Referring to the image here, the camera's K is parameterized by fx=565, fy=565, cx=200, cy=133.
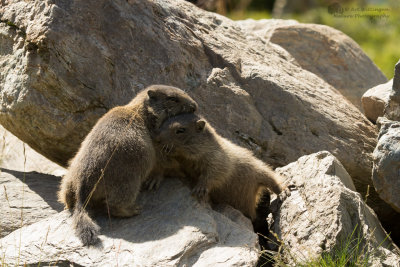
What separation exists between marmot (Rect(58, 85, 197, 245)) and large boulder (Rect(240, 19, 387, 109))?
4959 mm

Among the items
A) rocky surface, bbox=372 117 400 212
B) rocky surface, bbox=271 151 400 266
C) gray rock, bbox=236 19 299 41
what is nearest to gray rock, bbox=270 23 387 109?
gray rock, bbox=236 19 299 41

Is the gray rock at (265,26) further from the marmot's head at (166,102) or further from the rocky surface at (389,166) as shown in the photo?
the rocky surface at (389,166)

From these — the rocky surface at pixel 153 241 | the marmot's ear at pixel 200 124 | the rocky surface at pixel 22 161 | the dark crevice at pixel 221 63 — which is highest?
the dark crevice at pixel 221 63

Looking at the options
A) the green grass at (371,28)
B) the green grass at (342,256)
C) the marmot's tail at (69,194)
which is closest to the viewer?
the green grass at (342,256)

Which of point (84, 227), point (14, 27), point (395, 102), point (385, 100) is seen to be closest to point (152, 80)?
point (14, 27)

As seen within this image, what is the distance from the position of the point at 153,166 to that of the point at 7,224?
1.97m

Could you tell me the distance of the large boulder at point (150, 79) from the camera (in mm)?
7195

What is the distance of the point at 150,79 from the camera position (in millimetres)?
7805

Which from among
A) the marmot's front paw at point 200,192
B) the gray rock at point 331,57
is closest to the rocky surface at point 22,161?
the marmot's front paw at point 200,192

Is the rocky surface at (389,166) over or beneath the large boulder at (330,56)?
beneath

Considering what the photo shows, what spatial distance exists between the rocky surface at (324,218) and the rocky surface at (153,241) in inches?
18.3

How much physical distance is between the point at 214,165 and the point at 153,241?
1.37m

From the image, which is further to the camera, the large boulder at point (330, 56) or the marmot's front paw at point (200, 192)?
the large boulder at point (330, 56)

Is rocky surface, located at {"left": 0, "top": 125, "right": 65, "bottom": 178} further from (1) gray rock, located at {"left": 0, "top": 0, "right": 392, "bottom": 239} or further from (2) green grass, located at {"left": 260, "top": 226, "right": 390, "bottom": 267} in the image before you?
(2) green grass, located at {"left": 260, "top": 226, "right": 390, "bottom": 267}
